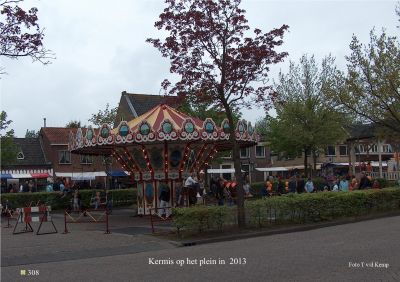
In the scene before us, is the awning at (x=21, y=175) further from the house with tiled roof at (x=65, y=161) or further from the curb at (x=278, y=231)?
the curb at (x=278, y=231)

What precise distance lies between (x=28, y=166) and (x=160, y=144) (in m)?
33.9

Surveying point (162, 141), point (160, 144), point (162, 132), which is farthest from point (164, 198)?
point (162, 132)

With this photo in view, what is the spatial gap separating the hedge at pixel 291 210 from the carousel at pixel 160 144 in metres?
5.66

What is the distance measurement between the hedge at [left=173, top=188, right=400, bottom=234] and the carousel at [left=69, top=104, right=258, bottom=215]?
18.6ft

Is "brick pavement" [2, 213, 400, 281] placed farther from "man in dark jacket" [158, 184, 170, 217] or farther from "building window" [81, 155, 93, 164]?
"building window" [81, 155, 93, 164]

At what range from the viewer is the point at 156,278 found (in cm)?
923

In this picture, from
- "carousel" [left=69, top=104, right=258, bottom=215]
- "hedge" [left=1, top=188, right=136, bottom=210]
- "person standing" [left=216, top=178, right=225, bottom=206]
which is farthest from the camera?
"hedge" [left=1, top=188, right=136, bottom=210]

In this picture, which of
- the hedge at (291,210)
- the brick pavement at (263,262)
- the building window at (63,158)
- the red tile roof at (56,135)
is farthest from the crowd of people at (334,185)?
the red tile roof at (56,135)

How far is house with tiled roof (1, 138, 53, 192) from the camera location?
1992 inches

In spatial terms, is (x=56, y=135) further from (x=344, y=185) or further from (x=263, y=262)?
(x=263, y=262)

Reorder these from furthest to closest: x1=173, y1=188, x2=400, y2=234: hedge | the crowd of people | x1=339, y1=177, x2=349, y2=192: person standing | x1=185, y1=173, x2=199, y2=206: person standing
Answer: x1=339, y1=177, x2=349, y2=192: person standing → the crowd of people → x1=185, y1=173, x2=199, y2=206: person standing → x1=173, y1=188, x2=400, y2=234: hedge

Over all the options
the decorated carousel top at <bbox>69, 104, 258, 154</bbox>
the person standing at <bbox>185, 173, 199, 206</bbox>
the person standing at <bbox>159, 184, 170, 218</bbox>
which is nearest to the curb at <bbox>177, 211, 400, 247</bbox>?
the decorated carousel top at <bbox>69, 104, 258, 154</bbox>

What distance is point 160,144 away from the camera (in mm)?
23672

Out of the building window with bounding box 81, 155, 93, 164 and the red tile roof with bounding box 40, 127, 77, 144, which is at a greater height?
the red tile roof with bounding box 40, 127, 77, 144
